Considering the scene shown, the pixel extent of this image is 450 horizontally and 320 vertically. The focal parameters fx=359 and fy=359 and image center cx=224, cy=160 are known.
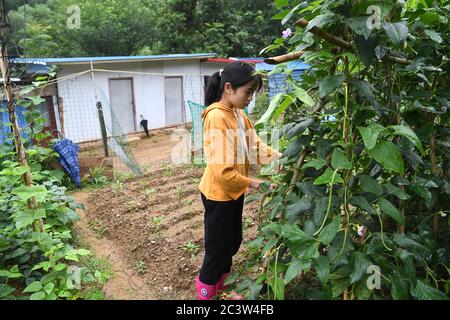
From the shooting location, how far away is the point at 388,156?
971 millimetres

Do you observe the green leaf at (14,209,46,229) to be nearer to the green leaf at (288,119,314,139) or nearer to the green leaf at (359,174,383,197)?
the green leaf at (288,119,314,139)

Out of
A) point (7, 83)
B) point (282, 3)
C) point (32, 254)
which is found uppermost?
point (282, 3)

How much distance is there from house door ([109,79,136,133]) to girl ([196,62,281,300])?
24.5 feet

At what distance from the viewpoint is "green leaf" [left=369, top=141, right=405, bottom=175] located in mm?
956

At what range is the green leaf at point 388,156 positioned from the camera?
3.14ft

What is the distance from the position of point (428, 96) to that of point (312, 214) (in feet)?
1.90

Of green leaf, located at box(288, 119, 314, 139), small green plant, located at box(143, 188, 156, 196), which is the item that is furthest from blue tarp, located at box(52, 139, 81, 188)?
green leaf, located at box(288, 119, 314, 139)

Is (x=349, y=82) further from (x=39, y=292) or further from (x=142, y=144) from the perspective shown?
(x=142, y=144)

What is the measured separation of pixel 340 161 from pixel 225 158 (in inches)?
34.6

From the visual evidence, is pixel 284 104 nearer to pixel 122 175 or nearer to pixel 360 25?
pixel 360 25

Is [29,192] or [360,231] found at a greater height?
[360,231]

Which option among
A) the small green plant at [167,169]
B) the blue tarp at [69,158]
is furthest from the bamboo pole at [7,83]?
the small green plant at [167,169]

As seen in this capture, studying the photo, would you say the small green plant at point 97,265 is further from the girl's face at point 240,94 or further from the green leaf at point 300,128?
the green leaf at point 300,128

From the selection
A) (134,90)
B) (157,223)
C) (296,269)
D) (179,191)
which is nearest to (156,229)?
(157,223)
